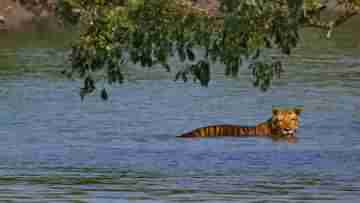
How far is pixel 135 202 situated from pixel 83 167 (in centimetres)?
426

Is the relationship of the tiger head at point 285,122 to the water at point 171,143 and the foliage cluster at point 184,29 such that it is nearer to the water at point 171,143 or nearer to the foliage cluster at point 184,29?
the water at point 171,143

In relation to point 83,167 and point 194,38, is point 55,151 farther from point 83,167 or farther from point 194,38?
point 194,38

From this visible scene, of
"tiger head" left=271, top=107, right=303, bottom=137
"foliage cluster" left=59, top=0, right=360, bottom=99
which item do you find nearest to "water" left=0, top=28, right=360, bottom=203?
"tiger head" left=271, top=107, right=303, bottom=137

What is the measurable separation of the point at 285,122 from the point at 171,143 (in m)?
2.12

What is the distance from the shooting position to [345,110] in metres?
37.2

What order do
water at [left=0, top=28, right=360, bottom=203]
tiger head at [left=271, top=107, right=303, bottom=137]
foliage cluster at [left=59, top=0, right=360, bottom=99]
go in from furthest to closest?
tiger head at [left=271, top=107, right=303, bottom=137] < water at [left=0, top=28, right=360, bottom=203] < foliage cluster at [left=59, top=0, right=360, bottom=99]

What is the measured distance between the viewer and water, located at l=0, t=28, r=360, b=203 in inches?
997

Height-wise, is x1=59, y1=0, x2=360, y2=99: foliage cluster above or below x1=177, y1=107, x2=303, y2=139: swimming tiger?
above

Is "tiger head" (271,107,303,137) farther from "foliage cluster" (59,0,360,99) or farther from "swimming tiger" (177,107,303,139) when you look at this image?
"foliage cluster" (59,0,360,99)

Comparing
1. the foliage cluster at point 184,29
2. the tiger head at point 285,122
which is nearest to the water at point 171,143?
the tiger head at point 285,122

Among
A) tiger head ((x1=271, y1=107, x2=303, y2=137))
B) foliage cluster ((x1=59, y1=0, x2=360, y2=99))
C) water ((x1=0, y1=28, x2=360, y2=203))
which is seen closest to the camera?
foliage cluster ((x1=59, y1=0, x2=360, y2=99))

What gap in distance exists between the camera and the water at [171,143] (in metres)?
25.3

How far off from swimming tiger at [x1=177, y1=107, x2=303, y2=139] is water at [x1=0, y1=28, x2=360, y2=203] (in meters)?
0.34

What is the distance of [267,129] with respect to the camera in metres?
32.1
